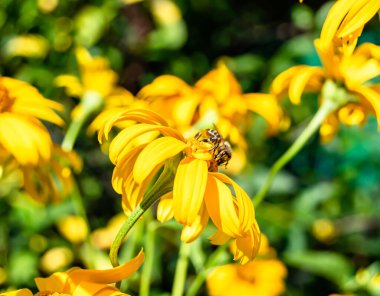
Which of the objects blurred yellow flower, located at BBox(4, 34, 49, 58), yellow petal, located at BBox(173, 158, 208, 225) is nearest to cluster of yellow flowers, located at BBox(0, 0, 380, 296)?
yellow petal, located at BBox(173, 158, 208, 225)

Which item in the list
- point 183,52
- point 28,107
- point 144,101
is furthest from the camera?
point 183,52

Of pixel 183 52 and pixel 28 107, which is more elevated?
pixel 28 107

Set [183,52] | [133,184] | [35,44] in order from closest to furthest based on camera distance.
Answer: [133,184] < [35,44] < [183,52]

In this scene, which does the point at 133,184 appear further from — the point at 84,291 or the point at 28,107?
the point at 28,107

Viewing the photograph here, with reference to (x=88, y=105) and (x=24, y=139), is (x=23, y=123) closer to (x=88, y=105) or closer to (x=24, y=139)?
(x=24, y=139)

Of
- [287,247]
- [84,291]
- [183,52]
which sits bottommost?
[287,247]

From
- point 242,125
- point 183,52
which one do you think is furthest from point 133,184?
point 183,52
